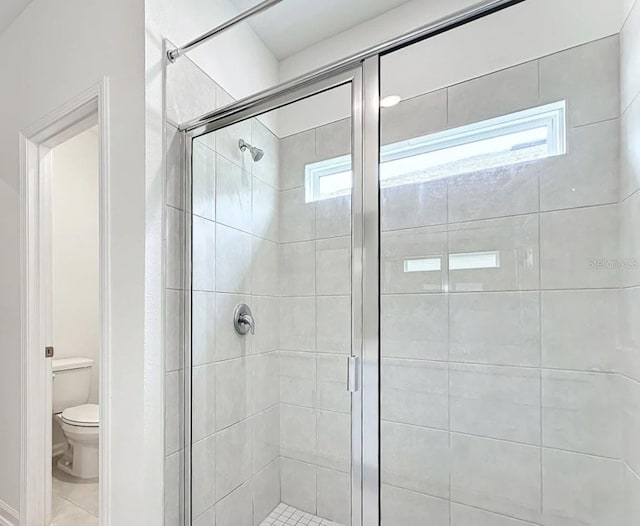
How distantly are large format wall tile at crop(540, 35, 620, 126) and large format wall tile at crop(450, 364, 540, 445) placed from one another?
0.90 meters

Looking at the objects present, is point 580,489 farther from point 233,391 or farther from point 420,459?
point 233,391

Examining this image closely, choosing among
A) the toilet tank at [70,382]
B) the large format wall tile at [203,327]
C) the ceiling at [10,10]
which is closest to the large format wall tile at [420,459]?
the large format wall tile at [203,327]

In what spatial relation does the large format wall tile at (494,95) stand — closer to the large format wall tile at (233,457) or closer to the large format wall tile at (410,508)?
the large format wall tile at (410,508)

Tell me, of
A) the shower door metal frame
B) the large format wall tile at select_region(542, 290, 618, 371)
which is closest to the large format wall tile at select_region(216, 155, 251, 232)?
the shower door metal frame

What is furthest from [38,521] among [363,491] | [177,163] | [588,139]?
[588,139]

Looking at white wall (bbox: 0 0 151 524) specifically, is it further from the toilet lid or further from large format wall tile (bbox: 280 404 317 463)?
large format wall tile (bbox: 280 404 317 463)

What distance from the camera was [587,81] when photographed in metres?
1.32

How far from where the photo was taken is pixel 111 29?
1.64 metres

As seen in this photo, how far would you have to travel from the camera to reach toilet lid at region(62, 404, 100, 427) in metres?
2.44

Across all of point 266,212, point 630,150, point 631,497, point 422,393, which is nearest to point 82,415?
point 266,212

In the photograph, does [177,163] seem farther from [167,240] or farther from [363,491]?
[363,491]

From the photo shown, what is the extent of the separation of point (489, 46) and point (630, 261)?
93 cm

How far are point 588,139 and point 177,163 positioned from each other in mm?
1537

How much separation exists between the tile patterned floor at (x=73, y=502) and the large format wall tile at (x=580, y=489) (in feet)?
7.21
